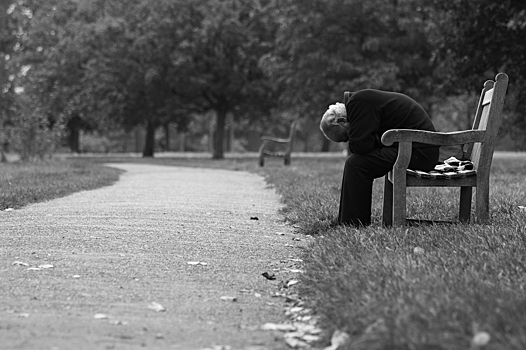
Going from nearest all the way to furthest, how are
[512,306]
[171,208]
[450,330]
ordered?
[450,330], [512,306], [171,208]

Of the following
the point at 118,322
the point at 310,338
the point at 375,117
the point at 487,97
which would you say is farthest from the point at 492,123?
the point at 118,322

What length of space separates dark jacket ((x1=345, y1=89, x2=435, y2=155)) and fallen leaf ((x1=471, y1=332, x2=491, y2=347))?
325cm

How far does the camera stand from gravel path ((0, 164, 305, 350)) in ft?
11.7

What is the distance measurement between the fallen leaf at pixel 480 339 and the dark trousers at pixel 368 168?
3249 millimetres

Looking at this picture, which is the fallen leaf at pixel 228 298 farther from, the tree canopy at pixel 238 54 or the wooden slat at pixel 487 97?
the tree canopy at pixel 238 54

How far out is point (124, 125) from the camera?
3372 cm

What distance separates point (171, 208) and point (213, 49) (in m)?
22.6

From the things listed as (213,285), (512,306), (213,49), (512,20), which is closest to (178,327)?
(213,285)

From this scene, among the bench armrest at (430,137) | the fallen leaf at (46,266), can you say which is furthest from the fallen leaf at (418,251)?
the fallen leaf at (46,266)

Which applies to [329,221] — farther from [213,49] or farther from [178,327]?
[213,49]

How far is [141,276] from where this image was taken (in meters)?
4.79

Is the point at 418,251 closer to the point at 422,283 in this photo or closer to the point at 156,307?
the point at 422,283

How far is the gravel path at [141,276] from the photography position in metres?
3.56

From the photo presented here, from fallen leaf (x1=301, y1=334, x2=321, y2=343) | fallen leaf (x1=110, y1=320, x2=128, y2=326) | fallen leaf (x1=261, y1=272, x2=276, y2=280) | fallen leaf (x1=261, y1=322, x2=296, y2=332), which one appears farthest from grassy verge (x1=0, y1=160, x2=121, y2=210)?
fallen leaf (x1=301, y1=334, x2=321, y2=343)
